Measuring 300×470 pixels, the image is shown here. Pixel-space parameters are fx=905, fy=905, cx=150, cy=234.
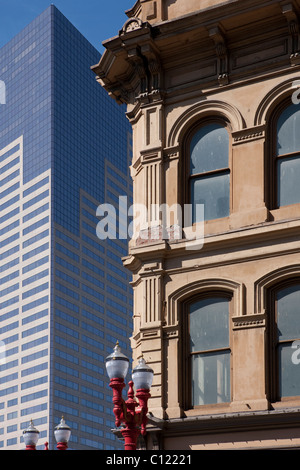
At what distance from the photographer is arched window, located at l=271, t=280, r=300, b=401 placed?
69.9 ft

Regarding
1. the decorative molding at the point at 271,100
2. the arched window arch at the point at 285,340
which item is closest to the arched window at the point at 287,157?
the decorative molding at the point at 271,100

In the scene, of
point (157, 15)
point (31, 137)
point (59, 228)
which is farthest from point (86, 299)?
point (157, 15)

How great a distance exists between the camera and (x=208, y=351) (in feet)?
Answer: 73.8

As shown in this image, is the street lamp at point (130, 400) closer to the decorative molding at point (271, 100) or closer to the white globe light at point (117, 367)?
the white globe light at point (117, 367)

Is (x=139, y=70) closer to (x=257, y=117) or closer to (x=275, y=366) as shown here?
(x=257, y=117)

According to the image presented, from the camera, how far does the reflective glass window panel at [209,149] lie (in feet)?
78.5

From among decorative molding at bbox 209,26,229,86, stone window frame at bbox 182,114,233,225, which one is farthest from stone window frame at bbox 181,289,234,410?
decorative molding at bbox 209,26,229,86

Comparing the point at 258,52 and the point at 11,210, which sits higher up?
the point at 11,210

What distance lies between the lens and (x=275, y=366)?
21.5 meters

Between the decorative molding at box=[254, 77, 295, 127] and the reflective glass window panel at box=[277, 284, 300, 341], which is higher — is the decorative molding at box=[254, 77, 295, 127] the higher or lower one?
the higher one

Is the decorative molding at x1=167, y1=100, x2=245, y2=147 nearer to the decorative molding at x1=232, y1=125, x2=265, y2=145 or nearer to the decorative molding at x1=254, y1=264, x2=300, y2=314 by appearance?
the decorative molding at x1=232, y1=125, x2=265, y2=145

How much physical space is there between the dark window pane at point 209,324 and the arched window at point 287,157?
9.72 feet

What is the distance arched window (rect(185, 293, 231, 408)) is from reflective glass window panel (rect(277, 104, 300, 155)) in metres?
4.10
